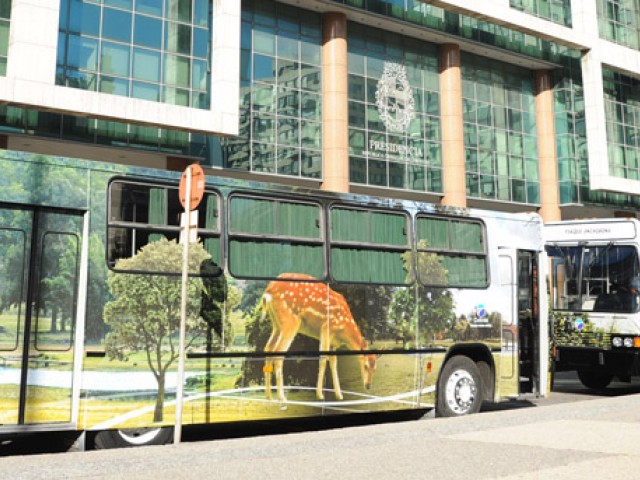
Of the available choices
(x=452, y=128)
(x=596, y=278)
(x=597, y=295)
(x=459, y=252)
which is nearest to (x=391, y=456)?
(x=459, y=252)

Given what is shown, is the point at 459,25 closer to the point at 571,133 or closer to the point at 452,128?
the point at 452,128

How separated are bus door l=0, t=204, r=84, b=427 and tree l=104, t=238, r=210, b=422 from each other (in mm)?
448

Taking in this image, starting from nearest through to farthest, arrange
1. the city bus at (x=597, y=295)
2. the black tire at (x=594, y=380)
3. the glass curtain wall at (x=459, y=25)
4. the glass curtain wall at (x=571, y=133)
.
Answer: the city bus at (x=597, y=295) < the black tire at (x=594, y=380) < the glass curtain wall at (x=459, y=25) < the glass curtain wall at (x=571, y=133)

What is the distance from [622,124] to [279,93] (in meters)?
22.9

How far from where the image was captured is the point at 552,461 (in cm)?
711

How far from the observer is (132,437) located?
320 inches

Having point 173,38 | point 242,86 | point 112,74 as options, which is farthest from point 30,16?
point 242,86

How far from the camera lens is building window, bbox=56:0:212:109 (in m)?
26.9

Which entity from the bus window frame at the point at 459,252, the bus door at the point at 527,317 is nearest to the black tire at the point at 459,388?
the bus door at the point at 527,317

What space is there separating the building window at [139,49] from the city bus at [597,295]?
57.4 feet

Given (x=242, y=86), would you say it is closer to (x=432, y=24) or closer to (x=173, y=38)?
(x=173, y=38)

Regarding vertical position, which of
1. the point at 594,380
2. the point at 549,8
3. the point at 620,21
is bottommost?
the point at 594,380

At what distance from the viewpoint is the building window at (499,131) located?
40.5m

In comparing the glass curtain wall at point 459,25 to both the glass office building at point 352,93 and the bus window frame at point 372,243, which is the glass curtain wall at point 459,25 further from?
the bus window frame at point 372,243
